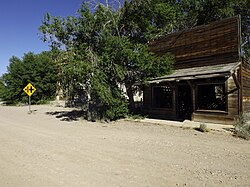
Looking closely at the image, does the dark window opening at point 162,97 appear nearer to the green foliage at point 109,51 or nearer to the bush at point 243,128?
the green foliage at point 109,51

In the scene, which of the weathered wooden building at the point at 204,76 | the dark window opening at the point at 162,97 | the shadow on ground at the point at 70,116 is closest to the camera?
the weathered wooden building at the point at 204,76

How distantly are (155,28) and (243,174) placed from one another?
13278 millimetres

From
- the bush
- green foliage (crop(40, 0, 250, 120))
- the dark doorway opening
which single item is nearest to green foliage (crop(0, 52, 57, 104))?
green foliage (crop(40, 0, 250, 120))

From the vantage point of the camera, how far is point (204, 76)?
12.3 m

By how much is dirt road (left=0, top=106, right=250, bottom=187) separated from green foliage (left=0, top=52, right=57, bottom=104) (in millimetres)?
27363

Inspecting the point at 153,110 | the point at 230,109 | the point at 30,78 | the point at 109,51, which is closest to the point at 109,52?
the point at 109,51

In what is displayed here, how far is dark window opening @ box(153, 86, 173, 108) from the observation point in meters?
17.2

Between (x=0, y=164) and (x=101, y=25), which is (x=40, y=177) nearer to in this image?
(x=0, y=164)

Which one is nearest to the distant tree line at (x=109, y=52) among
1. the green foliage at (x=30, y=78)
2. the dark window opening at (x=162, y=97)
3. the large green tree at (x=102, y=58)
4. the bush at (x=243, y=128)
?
the large green tree at (x=102, y=58)

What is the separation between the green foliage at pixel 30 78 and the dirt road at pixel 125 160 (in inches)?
1077

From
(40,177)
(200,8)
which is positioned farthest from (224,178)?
(200,8)

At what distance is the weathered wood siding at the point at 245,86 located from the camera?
513 inches

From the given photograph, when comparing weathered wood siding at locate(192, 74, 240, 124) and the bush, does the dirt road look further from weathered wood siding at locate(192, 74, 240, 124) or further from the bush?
weathered wood siding at locate(192, 74, 240, 124)

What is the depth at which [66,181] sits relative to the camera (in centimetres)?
491
